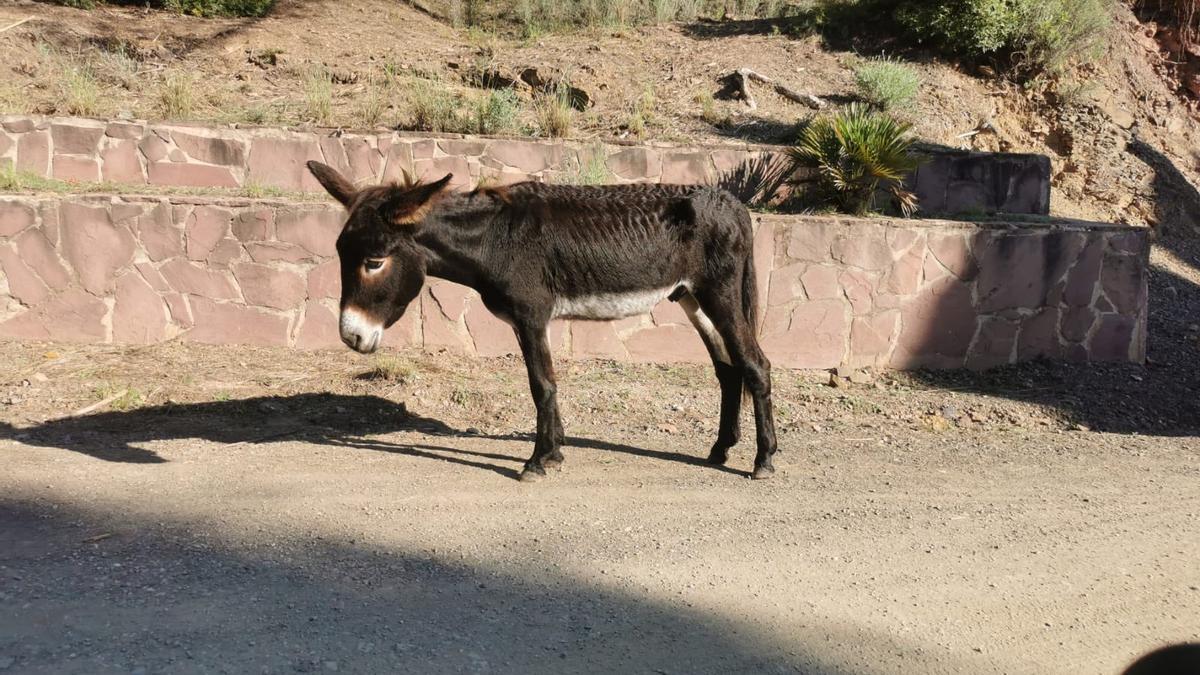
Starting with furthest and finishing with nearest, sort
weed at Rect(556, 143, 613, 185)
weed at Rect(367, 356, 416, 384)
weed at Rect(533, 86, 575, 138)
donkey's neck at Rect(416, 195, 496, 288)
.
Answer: weed at Rect(533, 86, 575, 138) → weed at Rect(556, 143, 613, 185) → weed at Rect(367, 356, 416, 384) → donkey's neck at Rect(416, 195, 496, 288)

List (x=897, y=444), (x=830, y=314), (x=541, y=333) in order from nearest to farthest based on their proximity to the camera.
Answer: (x=541, y=333) → (x=897, y=444) → (x=830, y=314)

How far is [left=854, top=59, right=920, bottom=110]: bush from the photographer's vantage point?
43.9ft

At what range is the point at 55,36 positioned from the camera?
1462 centimetres

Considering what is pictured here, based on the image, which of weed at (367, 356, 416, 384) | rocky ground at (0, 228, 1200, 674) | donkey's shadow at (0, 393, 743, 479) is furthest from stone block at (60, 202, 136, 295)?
weed at (367, 356, 416, 384)

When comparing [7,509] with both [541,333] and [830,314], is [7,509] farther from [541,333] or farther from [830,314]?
[830,314]

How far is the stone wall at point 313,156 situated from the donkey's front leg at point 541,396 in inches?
195

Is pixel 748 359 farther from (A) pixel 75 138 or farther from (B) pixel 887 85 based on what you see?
(A) pixel 75 138

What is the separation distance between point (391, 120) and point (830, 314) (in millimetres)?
6186

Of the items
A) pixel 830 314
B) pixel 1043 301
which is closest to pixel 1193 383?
pixel 1043 301

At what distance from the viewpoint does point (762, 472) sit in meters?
6.57

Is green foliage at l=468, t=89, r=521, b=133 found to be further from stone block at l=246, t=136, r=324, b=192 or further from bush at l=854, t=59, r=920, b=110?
bush at l=854, t=59, r=920, b=110

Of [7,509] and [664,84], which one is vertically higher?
[664,84]

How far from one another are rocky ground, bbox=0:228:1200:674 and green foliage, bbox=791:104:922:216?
236 centimetres

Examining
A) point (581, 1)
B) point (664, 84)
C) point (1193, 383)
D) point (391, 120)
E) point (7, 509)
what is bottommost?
point (7, 509)
